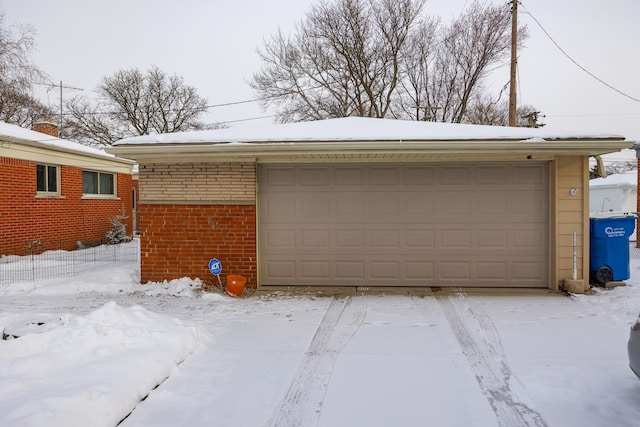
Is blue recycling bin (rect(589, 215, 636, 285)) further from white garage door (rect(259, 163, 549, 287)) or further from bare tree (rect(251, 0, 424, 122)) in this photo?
bare tree (rect(251, 0, 424, 122))

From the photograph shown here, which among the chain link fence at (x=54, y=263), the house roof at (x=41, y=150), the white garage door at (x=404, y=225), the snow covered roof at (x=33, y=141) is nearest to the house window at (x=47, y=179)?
the house roof at (x=41, y=150)

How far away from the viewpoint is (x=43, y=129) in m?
16.0

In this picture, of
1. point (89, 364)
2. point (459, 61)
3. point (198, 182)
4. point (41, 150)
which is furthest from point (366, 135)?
point (459, 61)

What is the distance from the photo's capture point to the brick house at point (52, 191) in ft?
36.4

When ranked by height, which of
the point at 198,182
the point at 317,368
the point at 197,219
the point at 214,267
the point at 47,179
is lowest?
the point at 317,368

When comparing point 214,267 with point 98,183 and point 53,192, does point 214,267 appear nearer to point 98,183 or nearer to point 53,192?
point 53,192

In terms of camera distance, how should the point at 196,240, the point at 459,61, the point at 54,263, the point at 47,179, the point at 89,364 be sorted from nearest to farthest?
the point at 89,364, the point at 196,240, the point at 54,263, the point at 47,179, the point at 459,61

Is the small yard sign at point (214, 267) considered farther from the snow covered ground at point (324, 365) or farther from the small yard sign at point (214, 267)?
the snow covered ground at point (324, 365)

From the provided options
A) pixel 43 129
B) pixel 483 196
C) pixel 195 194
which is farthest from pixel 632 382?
pixel 43 129

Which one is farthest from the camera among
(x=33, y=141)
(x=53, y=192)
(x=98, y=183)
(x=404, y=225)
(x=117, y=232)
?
(x=98, y=183)

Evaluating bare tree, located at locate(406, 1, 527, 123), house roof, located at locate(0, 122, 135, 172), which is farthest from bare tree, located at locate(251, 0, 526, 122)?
house roof, located at locate(0, 122, 135, 172)

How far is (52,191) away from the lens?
12.9m

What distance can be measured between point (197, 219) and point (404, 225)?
3.79 metres

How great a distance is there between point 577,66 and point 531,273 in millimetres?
13606
